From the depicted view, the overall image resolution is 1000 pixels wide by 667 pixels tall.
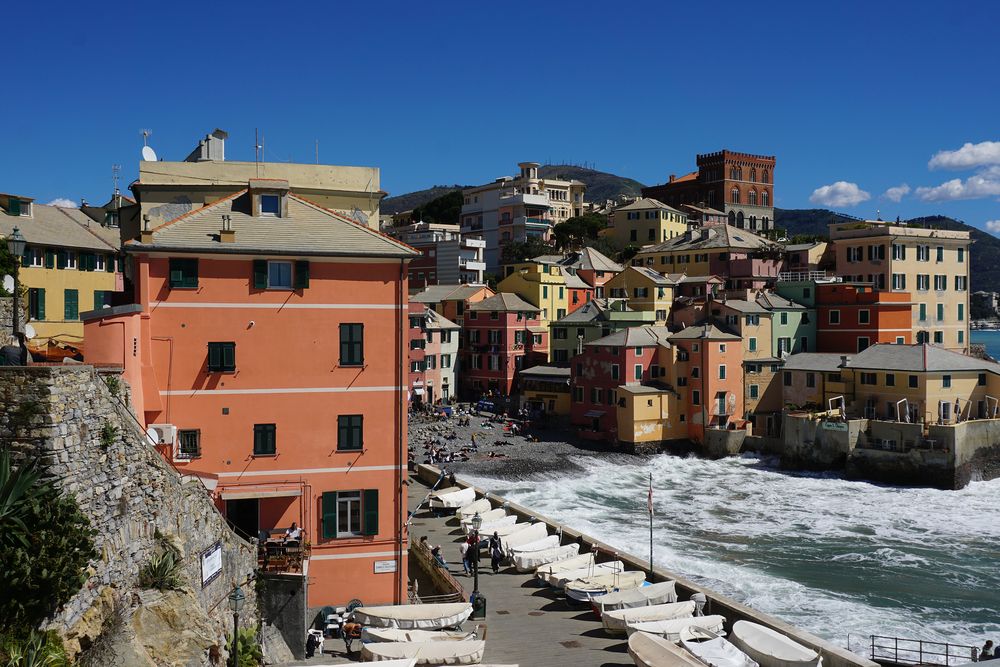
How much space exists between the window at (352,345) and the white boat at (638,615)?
1000 cm

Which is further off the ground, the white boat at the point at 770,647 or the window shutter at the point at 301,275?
the window shutter at the point at 301,275

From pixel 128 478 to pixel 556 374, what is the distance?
61.0 metres

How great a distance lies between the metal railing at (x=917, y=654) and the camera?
2552cm

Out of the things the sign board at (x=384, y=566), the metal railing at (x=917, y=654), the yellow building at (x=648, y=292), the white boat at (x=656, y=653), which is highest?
the yellow building at (x=648, y=292)

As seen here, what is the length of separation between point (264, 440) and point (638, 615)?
11429mm

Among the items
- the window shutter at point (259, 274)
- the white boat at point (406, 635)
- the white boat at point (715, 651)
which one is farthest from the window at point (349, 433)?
the white boat at point (715, 651)

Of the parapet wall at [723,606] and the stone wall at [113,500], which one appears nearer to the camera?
the stone wall at [113,500]

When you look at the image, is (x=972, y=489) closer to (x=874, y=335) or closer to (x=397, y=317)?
(x=874, y=335)

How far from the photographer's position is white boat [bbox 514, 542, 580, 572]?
30.3m

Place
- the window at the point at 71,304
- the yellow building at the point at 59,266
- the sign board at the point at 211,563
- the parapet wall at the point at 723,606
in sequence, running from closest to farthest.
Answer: the sign board at the point at 211,563 < the parapet wall at the point at 723,606 < the yellow building at the point at 59,266 < the window at the point at 71,304

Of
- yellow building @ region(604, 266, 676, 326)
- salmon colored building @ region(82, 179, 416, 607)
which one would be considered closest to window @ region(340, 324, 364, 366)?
salmon colored building @ region(82, 179, 416, 607)

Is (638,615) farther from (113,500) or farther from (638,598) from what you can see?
(113,500)

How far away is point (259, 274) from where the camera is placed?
23.4 metres

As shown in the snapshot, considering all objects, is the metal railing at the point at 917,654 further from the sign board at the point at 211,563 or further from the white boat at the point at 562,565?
the sign board at the point at 211,563
